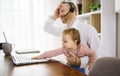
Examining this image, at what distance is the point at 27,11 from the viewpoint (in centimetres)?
356

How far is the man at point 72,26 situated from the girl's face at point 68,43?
0.10 metres

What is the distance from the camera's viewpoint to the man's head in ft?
6.47

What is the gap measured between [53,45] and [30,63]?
6.95 feet

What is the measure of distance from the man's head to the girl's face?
22 centimetres

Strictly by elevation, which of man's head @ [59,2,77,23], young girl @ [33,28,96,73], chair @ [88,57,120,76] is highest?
man's head @ [59,2,77,23]

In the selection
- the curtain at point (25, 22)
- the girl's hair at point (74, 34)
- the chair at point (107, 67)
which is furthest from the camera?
the curtain at point (25, 22)

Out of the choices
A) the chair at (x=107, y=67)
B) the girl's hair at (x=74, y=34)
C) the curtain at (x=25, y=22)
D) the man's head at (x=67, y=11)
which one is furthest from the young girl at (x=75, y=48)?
the curtain at (x=25, y=22)

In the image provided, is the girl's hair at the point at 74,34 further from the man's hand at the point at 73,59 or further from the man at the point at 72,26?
the man's hand at the point at 73,59

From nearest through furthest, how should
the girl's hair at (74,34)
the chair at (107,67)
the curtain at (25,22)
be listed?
the chair at (107,67) → the girl's hair at (74,34) → the curtain at (25,22)

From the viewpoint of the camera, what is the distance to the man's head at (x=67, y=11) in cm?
197

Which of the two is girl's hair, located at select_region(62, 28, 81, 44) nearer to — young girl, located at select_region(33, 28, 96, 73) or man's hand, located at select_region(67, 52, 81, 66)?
young girl, located at select_region(33, 28, 96, 73)

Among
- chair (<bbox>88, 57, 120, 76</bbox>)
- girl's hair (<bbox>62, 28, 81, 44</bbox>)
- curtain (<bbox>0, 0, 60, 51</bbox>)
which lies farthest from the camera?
curtain (<bbox>0, 0, 60, 51</bbox>)

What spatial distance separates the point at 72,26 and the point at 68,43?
0.20 m

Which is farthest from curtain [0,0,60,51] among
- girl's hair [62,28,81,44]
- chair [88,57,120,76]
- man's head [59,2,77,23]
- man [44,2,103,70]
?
chair [88,57,120,76]
